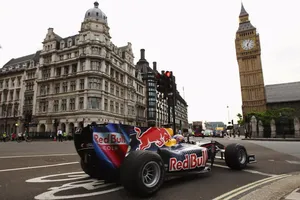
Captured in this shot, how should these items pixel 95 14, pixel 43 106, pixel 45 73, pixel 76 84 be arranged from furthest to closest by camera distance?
pixel 45 73, pixel 43 106, pixel 95 14, pixel 76 84

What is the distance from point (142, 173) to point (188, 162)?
1681 millimetres

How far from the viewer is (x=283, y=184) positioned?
15.0 ft

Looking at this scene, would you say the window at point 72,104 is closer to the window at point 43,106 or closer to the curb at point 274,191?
the window at point 43,106

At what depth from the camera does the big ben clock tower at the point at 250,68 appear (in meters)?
85.0

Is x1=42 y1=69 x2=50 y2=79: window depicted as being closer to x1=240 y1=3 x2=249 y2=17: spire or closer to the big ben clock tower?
the big ben clock tower

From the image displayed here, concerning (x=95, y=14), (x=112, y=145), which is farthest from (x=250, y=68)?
(x=112, y=145)

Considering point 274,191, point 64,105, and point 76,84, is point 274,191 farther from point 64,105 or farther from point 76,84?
point 64,105

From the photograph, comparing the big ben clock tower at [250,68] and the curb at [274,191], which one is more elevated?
the big ben clock tower at [250,68]

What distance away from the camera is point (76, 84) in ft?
143

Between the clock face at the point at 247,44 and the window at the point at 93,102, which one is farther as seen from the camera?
the clock face at the point at 247,44

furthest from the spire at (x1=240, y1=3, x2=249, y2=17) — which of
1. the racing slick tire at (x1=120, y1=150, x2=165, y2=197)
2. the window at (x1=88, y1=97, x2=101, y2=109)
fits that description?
the racing slick tire at (x1=120, y1=150, x2=165, y2=197)

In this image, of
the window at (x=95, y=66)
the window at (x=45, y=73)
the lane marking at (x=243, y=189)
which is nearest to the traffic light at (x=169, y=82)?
the lane marking at (x=243, y=189)

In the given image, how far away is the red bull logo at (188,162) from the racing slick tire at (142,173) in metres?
0.61

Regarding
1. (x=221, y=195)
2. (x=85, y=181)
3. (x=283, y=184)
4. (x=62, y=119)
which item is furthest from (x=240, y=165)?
(x=62, y=119)
